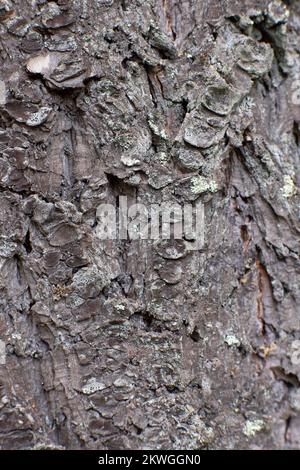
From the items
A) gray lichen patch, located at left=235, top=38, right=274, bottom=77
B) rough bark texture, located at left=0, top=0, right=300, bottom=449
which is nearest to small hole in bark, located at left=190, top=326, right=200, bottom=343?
rough bark texture, located at left=0, top=0, right=300, bottom=449

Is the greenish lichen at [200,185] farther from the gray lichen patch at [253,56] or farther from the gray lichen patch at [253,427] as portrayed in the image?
the gray lichen patch at [253,427]

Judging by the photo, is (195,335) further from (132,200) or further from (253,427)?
(132,200)

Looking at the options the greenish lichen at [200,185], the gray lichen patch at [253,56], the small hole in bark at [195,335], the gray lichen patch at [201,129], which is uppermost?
the gray lichen patch at [253,56]

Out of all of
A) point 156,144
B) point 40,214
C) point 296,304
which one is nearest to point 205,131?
point 156,144

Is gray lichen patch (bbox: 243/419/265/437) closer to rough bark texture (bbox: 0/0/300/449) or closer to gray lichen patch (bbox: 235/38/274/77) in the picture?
rough bark texture (bbox: 0/0/300/449)

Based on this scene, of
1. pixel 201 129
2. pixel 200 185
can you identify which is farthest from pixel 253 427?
pixel 201 129

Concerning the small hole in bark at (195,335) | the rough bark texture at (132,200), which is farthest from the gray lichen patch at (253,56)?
the small hole in bark at (195,335)

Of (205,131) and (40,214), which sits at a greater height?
(205,131)

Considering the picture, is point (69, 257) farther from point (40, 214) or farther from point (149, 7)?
point (149, 7)
